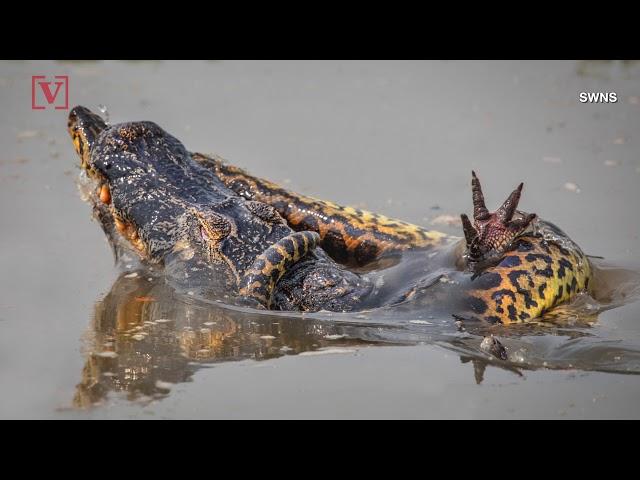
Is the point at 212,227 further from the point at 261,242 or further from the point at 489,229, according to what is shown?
the point at 489,229

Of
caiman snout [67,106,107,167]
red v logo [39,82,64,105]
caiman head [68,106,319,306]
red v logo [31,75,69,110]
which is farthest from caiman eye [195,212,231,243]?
red v logo [39,82,64,105]

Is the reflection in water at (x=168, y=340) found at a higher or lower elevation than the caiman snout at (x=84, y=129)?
lower

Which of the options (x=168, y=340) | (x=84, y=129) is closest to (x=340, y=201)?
(x=84, y=129)

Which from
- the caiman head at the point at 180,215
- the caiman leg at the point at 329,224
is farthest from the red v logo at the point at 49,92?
the caiman leg at the point at 329,224

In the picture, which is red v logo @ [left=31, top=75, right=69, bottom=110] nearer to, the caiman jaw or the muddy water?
the muddy water

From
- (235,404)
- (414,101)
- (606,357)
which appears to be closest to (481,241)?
(606,357)

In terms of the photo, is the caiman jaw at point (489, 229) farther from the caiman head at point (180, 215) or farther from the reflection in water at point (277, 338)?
the caiman head at point (180, 215)
